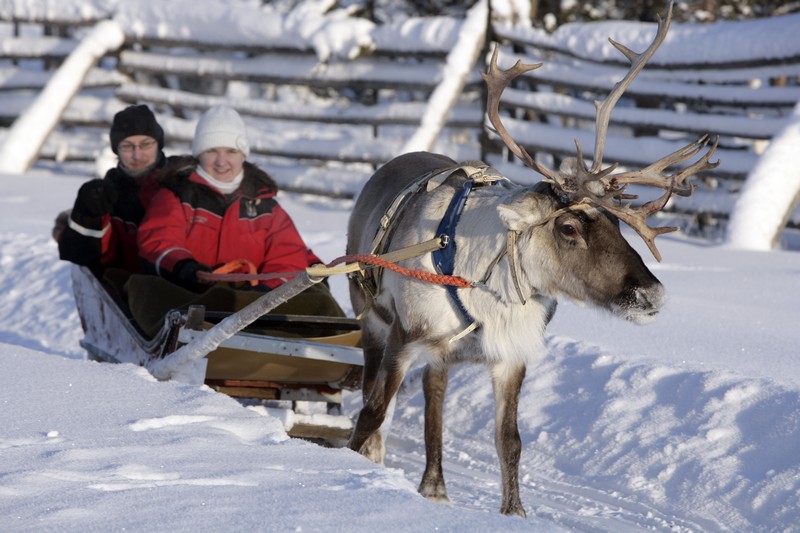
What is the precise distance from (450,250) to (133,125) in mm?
2685

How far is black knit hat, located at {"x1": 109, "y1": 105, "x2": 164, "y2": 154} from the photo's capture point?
6.36 metres

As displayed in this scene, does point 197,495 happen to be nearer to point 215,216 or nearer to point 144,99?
point 215,216

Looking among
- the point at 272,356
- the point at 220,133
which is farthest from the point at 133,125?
the point at 272,356

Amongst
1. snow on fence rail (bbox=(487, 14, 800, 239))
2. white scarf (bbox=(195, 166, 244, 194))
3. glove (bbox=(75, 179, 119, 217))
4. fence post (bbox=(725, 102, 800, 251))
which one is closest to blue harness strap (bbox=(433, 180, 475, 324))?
white scarf (bbox=(195, 166, 244, 194))

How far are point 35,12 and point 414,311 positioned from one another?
11.1 m

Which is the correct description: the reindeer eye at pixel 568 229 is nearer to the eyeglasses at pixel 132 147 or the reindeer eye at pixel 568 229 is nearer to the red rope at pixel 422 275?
the red rope at pixel 422 275

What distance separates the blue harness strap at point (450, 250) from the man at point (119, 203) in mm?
2221

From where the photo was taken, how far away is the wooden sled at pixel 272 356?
16.5 ft

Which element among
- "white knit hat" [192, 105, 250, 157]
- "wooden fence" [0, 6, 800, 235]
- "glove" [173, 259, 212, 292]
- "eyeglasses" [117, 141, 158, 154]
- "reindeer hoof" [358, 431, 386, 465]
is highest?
"wooden fence" [0, 6, 800, 235]

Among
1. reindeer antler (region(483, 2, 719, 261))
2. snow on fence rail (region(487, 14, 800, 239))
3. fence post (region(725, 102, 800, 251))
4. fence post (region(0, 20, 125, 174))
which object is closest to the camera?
reindeer antler (region(483, 2, 719, 261))

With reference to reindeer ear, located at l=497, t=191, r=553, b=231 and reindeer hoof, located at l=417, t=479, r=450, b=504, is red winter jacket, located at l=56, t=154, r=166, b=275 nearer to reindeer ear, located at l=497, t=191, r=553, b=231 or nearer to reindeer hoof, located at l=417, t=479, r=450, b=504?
reindeer hoof, located at l=417, t=479, r=450, b=504

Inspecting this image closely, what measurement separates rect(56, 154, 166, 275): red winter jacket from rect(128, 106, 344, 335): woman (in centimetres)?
36

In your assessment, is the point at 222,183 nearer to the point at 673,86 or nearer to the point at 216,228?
the point at 216,228

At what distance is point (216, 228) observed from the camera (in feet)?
19.2
